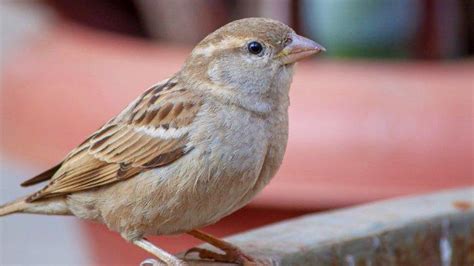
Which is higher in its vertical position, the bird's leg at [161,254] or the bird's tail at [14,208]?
the bird's tail at [14,208]

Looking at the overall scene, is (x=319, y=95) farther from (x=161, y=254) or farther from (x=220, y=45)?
(x=161, y=254)

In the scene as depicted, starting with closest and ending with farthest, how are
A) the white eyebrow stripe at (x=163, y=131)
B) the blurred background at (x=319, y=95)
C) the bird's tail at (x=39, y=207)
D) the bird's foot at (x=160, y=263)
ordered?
the bird's foot at (x=160, y=263) → the white eyebrow stripe at (x=163, y=131) → the bird's tail at (x=39, y=207) → the blurred background at (x=319, y=95)

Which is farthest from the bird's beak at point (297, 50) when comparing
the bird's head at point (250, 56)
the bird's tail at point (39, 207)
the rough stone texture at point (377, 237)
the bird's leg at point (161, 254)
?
the bird's tail at point (39, 207)

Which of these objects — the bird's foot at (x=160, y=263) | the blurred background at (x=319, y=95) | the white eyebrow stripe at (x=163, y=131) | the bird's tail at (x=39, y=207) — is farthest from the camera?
the blurred background at (x=319, y=95)

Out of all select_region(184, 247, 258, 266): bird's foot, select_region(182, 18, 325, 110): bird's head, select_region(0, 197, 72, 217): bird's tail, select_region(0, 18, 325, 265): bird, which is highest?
select_region(182, 18, 325, 110): bird's head

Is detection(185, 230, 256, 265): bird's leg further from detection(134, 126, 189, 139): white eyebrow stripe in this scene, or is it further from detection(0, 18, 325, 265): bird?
detection(134, 126, 189, 139): white eyebrow stripe

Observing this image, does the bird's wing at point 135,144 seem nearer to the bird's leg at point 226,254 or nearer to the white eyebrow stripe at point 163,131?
the white eyebrow stripe at point 163,131

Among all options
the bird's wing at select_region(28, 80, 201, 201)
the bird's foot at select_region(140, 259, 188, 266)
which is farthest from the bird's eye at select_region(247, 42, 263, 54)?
the bird's foot at select_region(140, 259, 188, 266)

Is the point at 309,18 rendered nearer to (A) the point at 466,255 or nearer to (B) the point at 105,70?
(B) the point at 105,70
